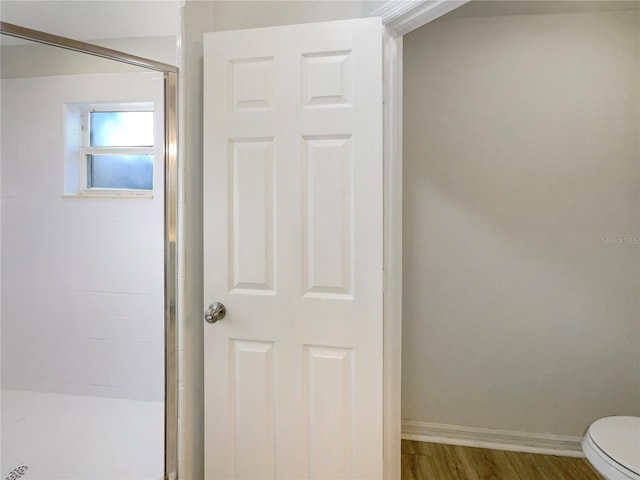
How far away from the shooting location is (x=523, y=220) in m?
1.91

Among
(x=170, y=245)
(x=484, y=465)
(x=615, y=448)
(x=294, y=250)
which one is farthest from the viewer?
Answer: (x=484, y=465)

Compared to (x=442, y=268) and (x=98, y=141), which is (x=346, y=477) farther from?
(x=98, y=141)

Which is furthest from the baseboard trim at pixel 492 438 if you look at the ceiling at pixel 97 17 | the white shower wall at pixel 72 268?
the ceiling at pixel 97 17

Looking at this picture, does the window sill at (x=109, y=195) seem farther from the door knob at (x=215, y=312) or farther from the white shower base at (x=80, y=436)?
the white shower base at (x=80, y=436)

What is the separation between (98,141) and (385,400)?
64.4 inches

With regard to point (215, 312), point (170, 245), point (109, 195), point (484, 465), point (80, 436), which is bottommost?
point (484, 465)

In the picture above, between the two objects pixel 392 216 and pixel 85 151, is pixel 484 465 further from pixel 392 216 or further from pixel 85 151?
pixel 85 151

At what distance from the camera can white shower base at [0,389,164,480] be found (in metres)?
1.50

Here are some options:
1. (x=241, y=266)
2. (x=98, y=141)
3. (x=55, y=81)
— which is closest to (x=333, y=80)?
(x=241, y=266)

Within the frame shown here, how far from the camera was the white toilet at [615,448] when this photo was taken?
46.6 inches

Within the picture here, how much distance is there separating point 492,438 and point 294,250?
160 centimetres

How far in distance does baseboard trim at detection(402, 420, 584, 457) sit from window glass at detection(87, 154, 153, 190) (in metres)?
1.88

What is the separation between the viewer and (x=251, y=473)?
141 cm

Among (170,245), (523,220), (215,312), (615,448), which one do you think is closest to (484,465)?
(615,448)
